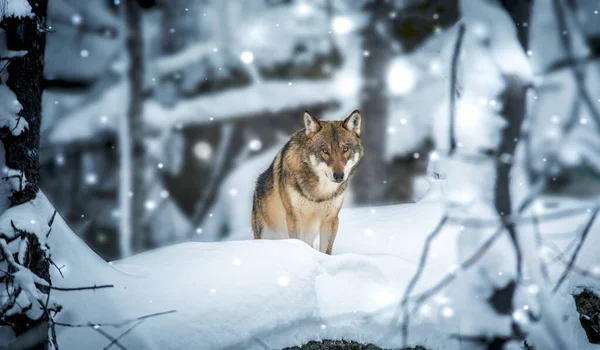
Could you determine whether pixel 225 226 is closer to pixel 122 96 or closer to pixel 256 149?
pixel 256 149

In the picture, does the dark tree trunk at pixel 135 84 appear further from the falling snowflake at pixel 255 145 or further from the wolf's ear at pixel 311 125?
the wolf's ear at pixel 311 125

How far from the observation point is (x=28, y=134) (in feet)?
7.91

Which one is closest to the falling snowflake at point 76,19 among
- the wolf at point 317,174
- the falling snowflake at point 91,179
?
the falling snowflake at point 91,179

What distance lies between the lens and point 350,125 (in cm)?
450

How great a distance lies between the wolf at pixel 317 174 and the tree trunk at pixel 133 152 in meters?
3.52

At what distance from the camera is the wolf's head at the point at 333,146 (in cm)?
420

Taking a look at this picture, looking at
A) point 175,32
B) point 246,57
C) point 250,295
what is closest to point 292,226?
point 250,295

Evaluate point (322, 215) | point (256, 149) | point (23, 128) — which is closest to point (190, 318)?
point (23, 128)

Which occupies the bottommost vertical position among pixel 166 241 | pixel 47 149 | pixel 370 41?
pixel 166 241

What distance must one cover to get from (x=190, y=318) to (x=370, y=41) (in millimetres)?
5581

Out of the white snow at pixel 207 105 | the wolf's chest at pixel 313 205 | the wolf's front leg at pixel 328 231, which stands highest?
the white snow at pixel 207 105

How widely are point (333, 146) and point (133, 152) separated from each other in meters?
4.27

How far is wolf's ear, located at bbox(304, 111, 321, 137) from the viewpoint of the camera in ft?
14.5

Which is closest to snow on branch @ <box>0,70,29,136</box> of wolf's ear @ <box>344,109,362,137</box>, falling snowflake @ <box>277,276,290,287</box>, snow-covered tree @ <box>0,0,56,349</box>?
snow-covered tree @ <box>0,0,56,349</box>
